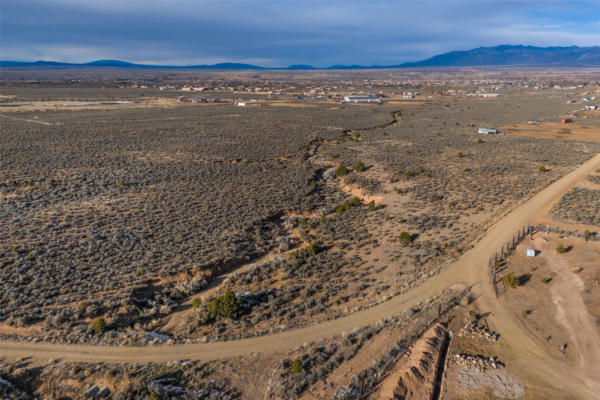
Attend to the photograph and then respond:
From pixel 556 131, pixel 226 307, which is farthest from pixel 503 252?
pixel 556 131

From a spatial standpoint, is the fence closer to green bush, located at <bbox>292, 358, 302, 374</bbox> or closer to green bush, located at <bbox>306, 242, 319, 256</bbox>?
green bush, located at <bbox>306, 242, 319, 256</bbox>

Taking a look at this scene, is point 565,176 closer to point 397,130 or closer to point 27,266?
point 397,130

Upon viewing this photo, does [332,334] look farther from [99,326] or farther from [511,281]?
[511,281]

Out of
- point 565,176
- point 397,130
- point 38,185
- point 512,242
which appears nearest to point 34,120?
point 38,185

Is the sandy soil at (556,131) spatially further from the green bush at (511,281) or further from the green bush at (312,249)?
the green bush at (312,249)

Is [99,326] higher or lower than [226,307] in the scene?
lower

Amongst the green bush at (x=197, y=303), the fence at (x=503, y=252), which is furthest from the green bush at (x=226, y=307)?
the fence at (x=503, y=252)

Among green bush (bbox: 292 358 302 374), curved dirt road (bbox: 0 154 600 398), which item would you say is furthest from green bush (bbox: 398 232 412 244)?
green bush (bbox: 292 358 302 374)

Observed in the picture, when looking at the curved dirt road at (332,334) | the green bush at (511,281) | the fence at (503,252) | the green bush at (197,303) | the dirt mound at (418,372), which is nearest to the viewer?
the dirt mound at (418,372)
